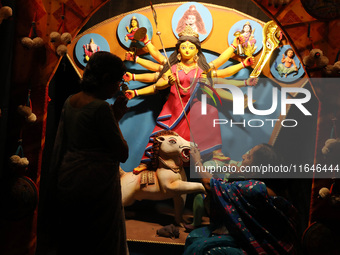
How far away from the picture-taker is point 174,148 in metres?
3.96

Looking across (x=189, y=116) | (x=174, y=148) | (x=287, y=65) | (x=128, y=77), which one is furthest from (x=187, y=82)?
(x=287, y=65)

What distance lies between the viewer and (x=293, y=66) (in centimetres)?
439

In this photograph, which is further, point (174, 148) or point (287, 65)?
point (287, 65)

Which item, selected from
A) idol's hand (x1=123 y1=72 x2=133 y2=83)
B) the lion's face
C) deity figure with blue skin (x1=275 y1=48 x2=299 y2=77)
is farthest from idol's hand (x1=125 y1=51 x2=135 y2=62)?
deity figure with blue skin (x1=275 y1=48 x2=299 y2=77)

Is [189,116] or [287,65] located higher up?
[287,65]

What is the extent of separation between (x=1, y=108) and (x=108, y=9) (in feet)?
5.55

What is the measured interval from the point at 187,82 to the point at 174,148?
0.74 metres

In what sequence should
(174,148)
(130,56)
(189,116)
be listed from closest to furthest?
(174,148) → (189,116) → (130,56)

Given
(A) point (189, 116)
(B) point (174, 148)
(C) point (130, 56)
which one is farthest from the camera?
(C) point (130, 56)

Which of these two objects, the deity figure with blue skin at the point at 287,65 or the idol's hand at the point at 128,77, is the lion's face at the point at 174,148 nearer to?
the idol's hand at the point at 128,77

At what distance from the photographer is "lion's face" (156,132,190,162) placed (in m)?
3.96

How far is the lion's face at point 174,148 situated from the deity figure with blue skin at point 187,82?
0.21 metres

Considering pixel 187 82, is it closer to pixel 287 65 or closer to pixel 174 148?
pixel 174 148

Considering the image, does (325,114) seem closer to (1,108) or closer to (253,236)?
(253,236)
